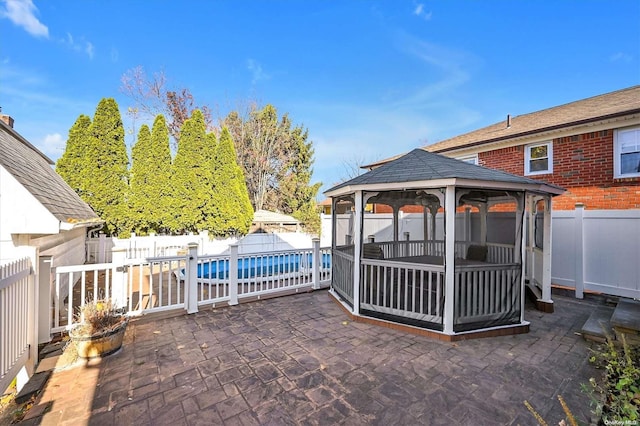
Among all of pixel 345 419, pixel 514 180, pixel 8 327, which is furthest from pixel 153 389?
pixel 514 180

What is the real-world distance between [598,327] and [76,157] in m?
16.9

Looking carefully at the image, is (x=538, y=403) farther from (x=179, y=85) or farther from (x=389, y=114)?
(x=179, y=85)

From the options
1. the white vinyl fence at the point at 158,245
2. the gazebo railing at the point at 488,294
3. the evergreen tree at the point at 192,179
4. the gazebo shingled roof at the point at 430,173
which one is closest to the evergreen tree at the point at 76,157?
the white vinyl fence at the point at 158,245

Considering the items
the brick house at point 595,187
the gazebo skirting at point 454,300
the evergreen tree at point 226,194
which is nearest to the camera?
the gazebo skirting at point 454,300

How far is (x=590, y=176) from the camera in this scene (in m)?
7.16

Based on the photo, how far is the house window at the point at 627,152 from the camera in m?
6.55

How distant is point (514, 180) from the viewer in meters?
4.44

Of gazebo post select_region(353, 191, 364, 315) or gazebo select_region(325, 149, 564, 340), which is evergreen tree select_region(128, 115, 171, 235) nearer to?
gazebo select_region(325, 149, 564, 340)

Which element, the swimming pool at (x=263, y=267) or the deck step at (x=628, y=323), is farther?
the swimming pool at (x=263, y=267)

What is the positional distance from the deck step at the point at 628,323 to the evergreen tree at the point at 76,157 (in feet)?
54.4

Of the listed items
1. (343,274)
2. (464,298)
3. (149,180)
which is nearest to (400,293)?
(464,298)

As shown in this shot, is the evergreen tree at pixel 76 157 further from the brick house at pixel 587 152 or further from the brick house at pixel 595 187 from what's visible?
the brick house at pixel 595 187

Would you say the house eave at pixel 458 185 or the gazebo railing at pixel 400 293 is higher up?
the house eave at pixel 458 185

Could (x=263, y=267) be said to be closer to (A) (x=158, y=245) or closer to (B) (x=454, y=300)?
(A) (x=158, y=245)
